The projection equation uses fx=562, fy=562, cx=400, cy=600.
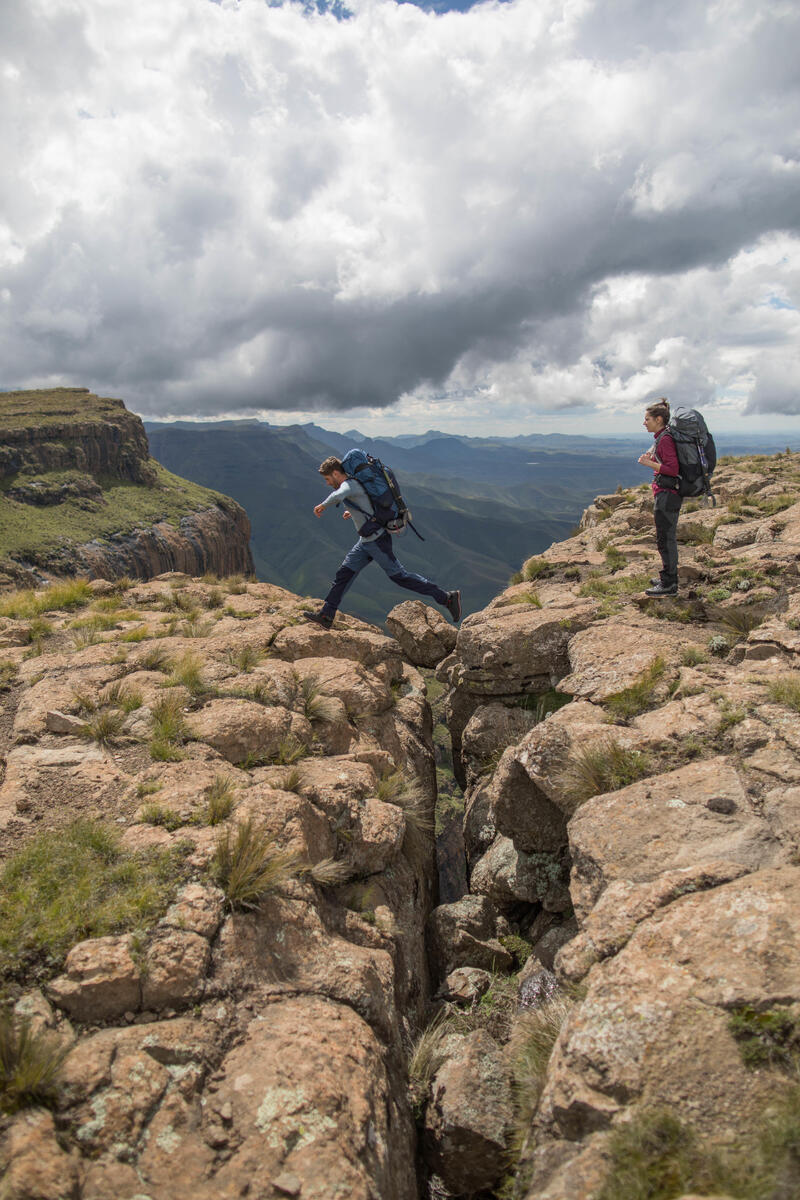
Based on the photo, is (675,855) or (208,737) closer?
(675,855)

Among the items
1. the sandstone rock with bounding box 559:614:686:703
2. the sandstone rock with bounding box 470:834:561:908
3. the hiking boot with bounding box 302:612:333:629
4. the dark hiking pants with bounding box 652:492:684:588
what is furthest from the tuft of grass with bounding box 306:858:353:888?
the dark hiking pants with bounding box 652:492:684:588

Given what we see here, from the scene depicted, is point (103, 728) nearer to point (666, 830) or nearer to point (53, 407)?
point (666, 830)

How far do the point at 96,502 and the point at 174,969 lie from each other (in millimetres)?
165221

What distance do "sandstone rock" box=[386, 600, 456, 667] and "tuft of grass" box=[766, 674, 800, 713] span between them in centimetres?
932

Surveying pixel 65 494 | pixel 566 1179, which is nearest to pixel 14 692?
pixel 566 1179

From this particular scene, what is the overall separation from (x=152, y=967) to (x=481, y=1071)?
11.0 ft

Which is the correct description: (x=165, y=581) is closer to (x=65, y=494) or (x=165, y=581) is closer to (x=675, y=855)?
(x=675, y=855)

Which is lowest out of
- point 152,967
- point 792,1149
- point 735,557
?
point 152,967

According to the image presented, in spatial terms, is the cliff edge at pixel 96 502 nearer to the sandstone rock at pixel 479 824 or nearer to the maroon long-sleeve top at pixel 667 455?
the sandstone rock at pixel 479 824

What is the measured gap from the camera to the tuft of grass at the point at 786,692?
678cm

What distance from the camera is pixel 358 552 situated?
38.2 ft

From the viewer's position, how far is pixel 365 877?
290 inches

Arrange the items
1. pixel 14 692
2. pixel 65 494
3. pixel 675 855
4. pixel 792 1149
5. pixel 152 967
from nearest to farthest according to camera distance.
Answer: pixel 792 1149
pixel 152 967
pixel 675 855
pixel 14 692
pixel 65 494

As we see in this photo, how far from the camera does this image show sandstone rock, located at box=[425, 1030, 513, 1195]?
495cm
